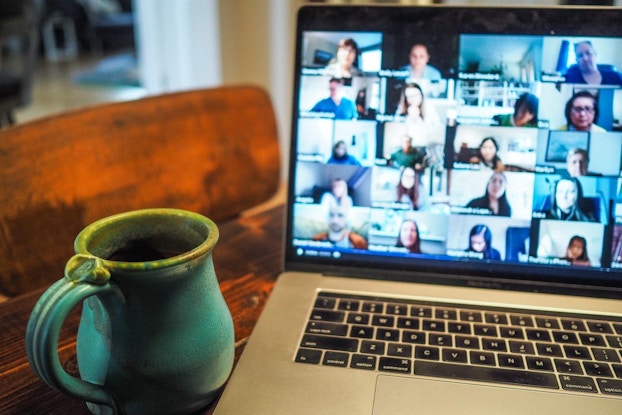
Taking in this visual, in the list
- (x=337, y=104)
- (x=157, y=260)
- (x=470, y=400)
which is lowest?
(x=470, y=400)

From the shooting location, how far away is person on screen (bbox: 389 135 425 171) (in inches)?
24.0

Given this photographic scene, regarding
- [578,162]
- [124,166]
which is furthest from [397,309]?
[124,166]

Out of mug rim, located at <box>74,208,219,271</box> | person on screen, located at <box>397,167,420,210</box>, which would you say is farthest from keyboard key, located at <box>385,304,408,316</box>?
mug rim, located at <box>74,208,219,271</box>

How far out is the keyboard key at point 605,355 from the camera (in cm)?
50

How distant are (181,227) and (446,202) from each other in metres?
0.27

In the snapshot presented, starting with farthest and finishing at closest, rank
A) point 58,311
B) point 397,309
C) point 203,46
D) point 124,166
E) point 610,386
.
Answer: point 203,46
point 124,166
point 397,309
point 610,386
point 58,311

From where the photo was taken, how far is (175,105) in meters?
0.97

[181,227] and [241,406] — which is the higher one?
[181,227]

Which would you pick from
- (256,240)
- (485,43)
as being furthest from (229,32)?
(485,43)

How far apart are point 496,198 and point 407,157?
0.32 feet

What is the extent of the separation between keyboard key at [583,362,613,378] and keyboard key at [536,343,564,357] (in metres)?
0.02

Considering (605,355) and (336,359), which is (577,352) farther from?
(336,359)

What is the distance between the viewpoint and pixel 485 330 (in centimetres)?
54

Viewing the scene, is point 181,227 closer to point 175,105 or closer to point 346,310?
point 346,310
